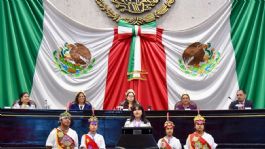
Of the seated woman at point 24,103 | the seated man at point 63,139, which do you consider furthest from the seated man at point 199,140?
the seated woman at point 24,103

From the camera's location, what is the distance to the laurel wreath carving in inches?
404

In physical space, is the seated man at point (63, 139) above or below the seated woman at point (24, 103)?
below

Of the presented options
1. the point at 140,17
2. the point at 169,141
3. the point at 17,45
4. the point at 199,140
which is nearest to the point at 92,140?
the point at 169,141

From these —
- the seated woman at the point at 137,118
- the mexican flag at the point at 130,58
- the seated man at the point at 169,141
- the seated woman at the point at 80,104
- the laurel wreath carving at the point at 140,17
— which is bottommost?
the seated man at the point at 169,141

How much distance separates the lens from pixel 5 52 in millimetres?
9594

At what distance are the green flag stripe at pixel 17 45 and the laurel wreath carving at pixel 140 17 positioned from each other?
59.7 inches

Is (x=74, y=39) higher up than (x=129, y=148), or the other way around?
(x=74, y=39)

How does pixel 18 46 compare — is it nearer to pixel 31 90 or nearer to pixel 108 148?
pixel 31 90

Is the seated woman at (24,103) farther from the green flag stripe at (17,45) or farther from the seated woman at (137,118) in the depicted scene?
the seated woman at (137,118)

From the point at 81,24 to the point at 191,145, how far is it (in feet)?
14.6

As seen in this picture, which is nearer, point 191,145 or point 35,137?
point 191,145

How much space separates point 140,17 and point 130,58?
107 cm

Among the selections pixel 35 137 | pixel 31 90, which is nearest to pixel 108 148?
pixel 35 137

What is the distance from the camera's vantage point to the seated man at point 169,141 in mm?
6980
